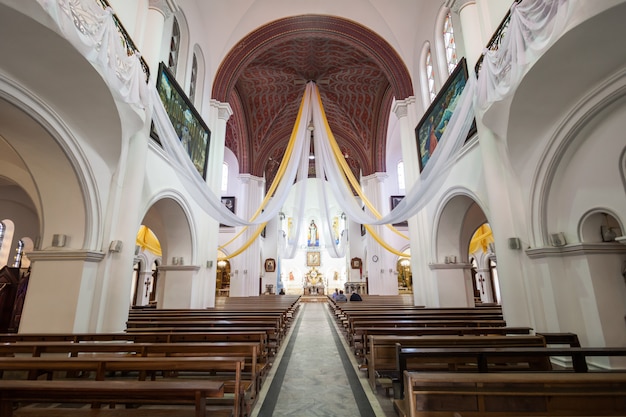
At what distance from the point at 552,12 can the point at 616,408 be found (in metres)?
4.06

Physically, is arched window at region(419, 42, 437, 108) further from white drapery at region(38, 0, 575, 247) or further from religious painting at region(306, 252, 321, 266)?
Result: religious painting at region(306, 252, 321, 266)

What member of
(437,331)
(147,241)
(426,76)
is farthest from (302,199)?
(147,241)

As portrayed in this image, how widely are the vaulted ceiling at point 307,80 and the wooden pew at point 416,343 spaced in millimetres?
9671

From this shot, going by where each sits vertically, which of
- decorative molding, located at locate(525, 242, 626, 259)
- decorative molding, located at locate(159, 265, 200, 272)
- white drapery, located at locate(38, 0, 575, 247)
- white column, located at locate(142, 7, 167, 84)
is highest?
white column, located at locate(142, 7, 167, 84)

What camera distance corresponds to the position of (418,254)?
984 cm

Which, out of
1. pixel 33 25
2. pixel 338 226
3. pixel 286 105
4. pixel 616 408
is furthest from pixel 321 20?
pixel 338 226

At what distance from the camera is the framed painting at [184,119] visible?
24.1 ft

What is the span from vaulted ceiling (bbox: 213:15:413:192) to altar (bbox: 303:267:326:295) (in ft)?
35.3

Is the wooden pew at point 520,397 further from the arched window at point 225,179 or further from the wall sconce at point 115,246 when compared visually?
the arched window at point 225,179

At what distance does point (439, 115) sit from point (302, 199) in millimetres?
4813

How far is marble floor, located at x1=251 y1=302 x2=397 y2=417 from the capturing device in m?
3.09

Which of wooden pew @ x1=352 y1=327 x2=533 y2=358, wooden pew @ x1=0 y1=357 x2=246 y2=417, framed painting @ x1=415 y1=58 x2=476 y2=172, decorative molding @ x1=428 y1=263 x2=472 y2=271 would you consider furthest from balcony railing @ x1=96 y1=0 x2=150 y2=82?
decorative molding @ x1=428 y1=263 x2=472 y2=271

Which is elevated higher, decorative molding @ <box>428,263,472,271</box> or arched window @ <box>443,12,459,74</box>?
arched window @ <box>443,12,459,74</box>

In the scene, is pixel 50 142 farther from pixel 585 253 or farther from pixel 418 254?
pixel 418 254
